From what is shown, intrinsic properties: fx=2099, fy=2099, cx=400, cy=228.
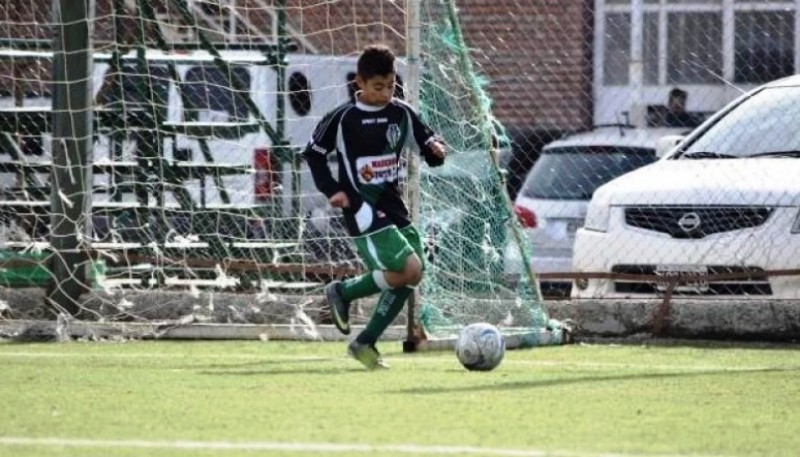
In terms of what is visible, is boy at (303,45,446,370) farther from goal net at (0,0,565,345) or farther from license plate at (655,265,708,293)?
license plate at (655,265,708,293)

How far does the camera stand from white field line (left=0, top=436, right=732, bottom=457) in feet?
23.2

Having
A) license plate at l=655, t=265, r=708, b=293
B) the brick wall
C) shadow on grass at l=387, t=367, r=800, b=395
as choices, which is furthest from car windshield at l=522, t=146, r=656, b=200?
shadow on grass at l=387, t=367, r=800, b=395

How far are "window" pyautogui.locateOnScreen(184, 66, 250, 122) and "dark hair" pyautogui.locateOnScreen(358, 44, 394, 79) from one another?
482 centimetres

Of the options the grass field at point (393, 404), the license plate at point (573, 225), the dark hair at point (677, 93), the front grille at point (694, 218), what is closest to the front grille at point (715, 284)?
the front grille at point (694, 218)

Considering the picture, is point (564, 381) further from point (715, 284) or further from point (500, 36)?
point (500, 36)

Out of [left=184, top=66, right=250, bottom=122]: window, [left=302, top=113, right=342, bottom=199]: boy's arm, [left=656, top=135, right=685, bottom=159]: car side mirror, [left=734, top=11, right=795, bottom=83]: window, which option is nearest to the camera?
[left=302, top=113, right=342, bottom=199]: boy's arm

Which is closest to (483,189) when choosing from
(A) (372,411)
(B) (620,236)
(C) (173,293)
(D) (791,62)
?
(B) (620,236)

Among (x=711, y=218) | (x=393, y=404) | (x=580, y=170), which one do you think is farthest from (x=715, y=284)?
(x=393, y=404)

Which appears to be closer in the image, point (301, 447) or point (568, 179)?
point (301, 447)

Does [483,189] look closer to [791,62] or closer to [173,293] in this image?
[173,293]

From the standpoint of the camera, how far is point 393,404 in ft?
28.9

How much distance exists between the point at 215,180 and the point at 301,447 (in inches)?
335

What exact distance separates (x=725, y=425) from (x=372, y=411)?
1412mm

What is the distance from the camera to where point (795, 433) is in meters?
7.97
